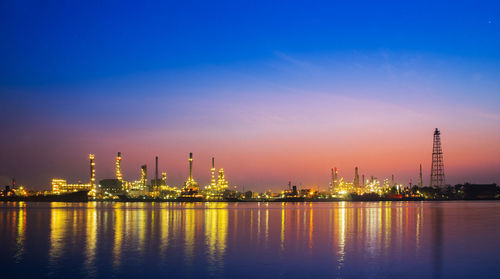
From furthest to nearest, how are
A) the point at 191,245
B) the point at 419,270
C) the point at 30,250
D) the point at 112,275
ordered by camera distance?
the point at 191,245, the point at 30,250, the point at 419,270, the point at 112,275

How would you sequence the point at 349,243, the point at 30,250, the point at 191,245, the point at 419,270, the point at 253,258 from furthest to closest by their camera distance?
the point at 349,243, the point at 191,245, the point at 30,250, the point at 253,258, the point at 419,270

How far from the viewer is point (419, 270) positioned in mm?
22516

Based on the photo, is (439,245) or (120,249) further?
(439,245)

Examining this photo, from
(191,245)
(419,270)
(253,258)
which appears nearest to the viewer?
(419,270)

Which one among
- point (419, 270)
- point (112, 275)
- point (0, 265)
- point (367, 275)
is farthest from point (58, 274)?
point (419, 270)

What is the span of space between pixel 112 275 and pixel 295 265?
29.3 ft

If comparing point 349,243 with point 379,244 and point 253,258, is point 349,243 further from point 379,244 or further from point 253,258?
point 253,258

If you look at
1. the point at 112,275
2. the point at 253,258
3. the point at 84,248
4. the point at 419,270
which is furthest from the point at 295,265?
the point at 84,248

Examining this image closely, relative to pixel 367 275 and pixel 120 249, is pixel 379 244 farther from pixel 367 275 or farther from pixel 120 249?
pixel 120 249

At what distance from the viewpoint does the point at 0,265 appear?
896 inches

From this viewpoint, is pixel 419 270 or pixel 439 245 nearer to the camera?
pixel 419 270

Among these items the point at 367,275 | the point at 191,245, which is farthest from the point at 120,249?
the point at 367,275

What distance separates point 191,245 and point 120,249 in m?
4.68

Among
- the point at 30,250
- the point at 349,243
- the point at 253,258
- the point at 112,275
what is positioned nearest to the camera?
the point at 112,275
